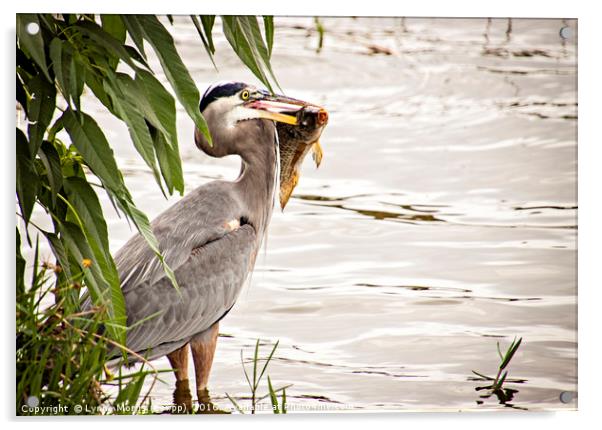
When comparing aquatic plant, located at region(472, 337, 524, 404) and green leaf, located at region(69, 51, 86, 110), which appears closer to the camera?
green leaf, located at region(69, 51, 86, 110)

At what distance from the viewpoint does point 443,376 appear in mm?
2369

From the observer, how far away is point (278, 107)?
7.79 feet

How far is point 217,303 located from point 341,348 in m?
0.33

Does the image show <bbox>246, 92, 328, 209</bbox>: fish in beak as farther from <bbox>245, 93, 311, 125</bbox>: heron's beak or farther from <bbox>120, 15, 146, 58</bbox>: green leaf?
<bbox>120, 15, 146, 58</bbox>: green leaf

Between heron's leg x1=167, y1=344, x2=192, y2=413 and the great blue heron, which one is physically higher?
the great blue heron

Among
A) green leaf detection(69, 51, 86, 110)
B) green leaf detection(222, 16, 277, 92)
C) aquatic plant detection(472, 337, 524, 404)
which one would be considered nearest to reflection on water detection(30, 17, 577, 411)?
aquatic plant detection(472, 337, 524, 404)

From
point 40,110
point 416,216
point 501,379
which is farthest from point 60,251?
point 501,379

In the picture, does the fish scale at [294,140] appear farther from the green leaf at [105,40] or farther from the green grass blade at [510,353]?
the green grass blade at [510,353]

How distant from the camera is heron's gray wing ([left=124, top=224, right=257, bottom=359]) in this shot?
7.49ft

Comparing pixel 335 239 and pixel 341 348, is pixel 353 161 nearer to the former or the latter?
pixel 335 239

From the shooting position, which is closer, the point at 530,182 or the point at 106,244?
the point at 106,244

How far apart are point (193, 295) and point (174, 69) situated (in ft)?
1.85

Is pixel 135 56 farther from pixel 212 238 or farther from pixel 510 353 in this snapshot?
pixel 510 353

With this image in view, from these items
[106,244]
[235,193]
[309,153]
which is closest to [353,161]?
[309,153]
